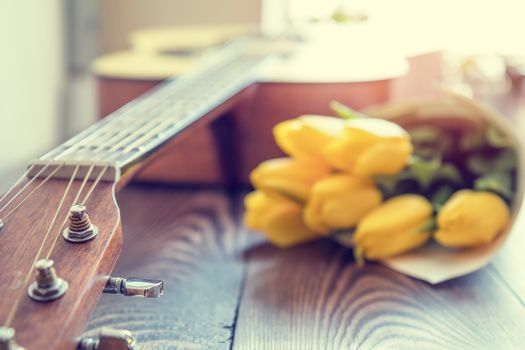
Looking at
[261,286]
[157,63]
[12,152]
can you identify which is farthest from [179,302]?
[12,152]

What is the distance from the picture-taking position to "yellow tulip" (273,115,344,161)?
0.51 metres

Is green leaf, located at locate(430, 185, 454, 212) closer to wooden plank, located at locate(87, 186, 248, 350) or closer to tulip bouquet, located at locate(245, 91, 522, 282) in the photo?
tulip bouquet, located at locate(245, 91, 522, 282)

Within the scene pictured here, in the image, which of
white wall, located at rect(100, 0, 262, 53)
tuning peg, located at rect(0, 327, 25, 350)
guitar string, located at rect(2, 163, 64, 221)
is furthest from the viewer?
white wall, located at rect(100, 0, 262, 53)

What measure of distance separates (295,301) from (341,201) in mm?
102

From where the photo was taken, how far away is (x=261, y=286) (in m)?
0.47

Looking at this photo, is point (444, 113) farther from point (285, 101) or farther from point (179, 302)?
point (179, 302)

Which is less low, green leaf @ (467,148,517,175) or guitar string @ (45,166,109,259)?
guitar string @ (45,166,109,259)

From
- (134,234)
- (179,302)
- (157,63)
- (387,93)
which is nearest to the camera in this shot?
(179,302)

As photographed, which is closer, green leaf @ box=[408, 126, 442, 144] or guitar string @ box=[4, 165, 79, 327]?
guitar string @ box=[4, 165, 79, 327]

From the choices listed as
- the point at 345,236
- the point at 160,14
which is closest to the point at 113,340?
the point at 345,236

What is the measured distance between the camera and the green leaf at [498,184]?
1.63 ft

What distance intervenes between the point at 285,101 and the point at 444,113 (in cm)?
19

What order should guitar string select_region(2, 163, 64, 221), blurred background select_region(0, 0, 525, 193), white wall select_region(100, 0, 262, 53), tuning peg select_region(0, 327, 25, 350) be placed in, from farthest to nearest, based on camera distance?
white wall select_region(100, 0, 262, 53), blurred background select_region(0, 0, 525, 193), guitar string select_region(2, 163, 64, 221), tuning peg select_region(0, 327, 25, 350)

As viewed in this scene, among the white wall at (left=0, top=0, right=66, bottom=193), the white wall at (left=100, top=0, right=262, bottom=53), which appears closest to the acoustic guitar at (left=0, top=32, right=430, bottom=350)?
the white wall at (left=0, top=0, right=66, bottom=193)
